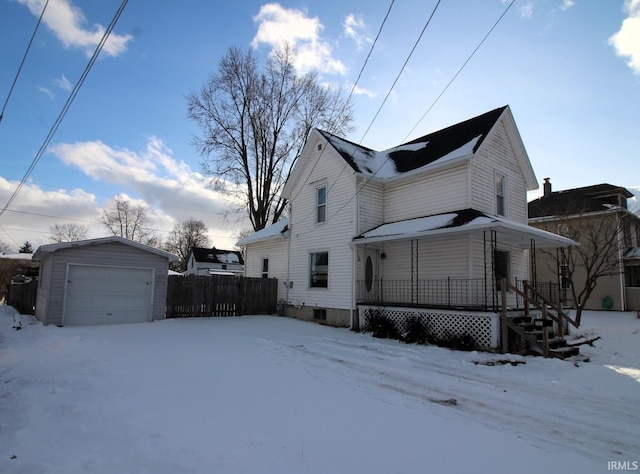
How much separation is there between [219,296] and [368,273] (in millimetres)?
6821

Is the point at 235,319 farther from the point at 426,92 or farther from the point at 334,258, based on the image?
the point at 426,92

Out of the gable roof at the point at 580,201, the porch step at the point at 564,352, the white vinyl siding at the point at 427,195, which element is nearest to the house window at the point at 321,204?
the white vinyl siding at the point at 427,195

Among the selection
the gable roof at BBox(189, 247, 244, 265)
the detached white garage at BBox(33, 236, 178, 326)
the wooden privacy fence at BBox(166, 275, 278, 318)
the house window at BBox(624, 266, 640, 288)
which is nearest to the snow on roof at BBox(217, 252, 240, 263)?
the gable roof at BBox(189, 247, 244, 265)

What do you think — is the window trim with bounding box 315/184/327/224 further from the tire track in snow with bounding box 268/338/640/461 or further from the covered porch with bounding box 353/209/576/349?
the tire track in snow with bounding box 268/338/640/461

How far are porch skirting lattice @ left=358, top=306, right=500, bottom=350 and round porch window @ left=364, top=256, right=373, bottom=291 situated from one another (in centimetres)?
197

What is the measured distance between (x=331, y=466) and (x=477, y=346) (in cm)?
765

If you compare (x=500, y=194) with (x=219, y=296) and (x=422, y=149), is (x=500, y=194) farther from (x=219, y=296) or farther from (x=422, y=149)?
(x=219, y=296)

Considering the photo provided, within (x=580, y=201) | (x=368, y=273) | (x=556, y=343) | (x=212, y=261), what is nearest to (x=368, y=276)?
(x=368, y=273)

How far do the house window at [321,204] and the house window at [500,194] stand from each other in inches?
258

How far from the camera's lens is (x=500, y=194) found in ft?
46.6

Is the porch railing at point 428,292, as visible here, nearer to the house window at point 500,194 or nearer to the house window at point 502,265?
→ the house window at point 502,265

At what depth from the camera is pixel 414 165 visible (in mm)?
14391

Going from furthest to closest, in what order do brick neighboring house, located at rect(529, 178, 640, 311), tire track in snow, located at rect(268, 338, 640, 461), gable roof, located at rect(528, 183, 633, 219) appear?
gable roof, located at rect(528, 183, 633, 219) < brick neighboring house, located at rect(529, 178, 640, 311) < tire track in snow, located at rect(268, 338, 640, 461)

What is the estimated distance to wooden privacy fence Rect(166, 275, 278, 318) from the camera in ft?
52.0
